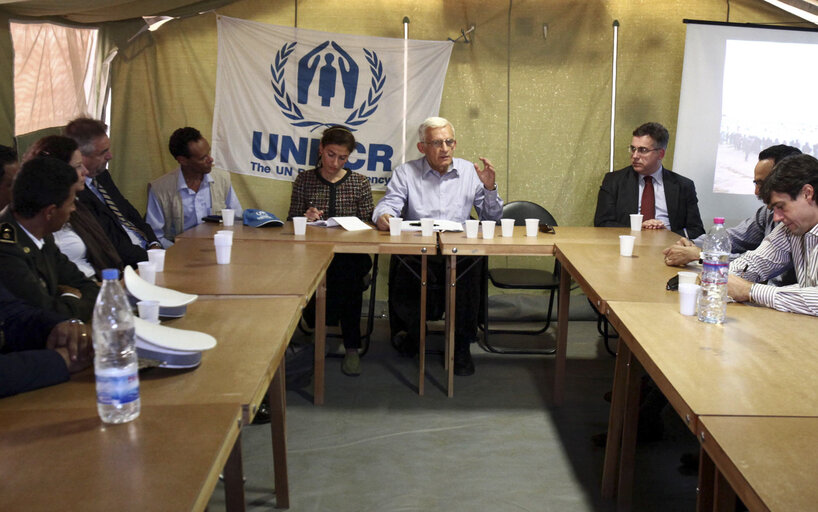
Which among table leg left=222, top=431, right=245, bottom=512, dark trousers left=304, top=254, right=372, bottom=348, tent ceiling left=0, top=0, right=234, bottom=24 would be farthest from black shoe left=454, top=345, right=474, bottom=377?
tent ceiling left=0, top=0, right=234, bottom=24

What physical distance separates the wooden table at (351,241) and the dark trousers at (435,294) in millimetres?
283

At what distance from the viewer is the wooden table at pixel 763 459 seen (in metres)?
1.14

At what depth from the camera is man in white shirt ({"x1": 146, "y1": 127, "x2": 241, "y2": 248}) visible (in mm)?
4203

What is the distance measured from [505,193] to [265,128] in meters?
1.75

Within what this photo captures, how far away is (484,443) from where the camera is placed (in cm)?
301

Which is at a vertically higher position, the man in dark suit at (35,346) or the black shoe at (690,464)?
the man in dark suit at (35,346)

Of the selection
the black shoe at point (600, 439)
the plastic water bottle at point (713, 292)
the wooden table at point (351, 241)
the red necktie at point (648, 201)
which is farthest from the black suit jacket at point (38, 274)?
the red necktie at point (648, 201)

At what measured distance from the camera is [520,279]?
4.18 metres

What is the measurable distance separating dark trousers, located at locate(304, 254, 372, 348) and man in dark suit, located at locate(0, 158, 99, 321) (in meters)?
1.75

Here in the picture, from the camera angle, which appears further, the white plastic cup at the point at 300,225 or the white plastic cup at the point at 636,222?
the white plastic cup at the point at 636,222

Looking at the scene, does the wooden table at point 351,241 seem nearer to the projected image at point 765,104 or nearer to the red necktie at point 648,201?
the red necktie at point 648,201

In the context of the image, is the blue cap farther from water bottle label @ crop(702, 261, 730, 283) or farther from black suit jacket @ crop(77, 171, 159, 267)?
water bottle label @ crop(702, 261, 730, 283)

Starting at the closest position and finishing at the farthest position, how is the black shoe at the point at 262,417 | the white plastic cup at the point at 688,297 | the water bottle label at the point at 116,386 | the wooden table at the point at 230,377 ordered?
the water bottle label at the point at 116,386, the wooden table at the point at 230,377, the white plastic cup at the point at 688,297, the black shoe at the point at 262,417

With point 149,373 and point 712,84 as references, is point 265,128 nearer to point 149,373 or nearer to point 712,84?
point 712,84
